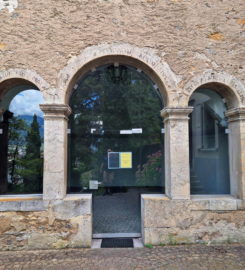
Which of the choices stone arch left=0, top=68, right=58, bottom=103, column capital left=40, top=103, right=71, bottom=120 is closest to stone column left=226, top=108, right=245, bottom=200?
column capital left=40, top=103, right=71, bottom=120

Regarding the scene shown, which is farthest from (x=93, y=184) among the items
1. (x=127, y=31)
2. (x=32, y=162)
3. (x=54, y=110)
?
(x=127, y=31)

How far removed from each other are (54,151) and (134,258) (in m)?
2.09

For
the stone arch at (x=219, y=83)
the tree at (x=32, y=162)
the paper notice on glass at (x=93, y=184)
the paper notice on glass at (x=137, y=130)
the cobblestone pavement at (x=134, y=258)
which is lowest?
the cobblestone pavement at (x=134, y=258)

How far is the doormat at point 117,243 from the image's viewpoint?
3361 millimetres

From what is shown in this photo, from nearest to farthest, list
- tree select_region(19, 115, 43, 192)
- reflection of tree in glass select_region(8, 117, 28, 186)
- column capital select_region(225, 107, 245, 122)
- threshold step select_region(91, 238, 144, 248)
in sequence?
threshold step select_region(91, 238, 144, 248) → column capital select_region(225, 107, 245, 122) → tree select_region(19, 115, 43, 192) → reflection of tree in glass select_region(8, 117, 28, 186)

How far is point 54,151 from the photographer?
3.36m

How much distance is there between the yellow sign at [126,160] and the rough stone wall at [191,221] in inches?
28.5

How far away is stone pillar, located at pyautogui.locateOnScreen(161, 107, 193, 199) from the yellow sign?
30.1 inches

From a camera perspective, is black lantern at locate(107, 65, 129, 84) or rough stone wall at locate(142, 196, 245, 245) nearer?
rough stone wall at locate(142, 196, 245, 245)

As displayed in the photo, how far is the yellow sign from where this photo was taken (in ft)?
12.6

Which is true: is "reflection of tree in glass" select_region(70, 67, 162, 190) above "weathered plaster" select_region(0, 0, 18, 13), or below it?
below

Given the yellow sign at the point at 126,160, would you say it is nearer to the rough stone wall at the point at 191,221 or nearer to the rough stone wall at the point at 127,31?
the rough stone wall at the point at 191,221

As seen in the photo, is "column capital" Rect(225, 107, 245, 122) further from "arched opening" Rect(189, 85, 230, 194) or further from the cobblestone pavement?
the cobblestone pavement

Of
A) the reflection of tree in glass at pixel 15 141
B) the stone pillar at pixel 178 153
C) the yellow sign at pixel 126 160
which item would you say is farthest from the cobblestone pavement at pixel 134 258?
the reflection of tree in glass at pixel 15 141
